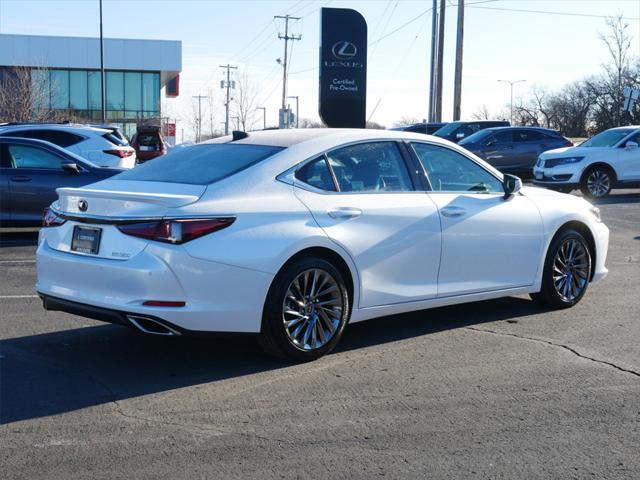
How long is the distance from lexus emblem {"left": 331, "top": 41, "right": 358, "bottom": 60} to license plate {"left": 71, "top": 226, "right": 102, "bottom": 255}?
13394mm

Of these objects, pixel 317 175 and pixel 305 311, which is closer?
pixel 305 311

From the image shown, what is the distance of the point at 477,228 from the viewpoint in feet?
23.4

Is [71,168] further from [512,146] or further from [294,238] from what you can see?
[512,146]

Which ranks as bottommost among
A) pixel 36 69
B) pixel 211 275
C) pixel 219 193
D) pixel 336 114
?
pixel 211 275

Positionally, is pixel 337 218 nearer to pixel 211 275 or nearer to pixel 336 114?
pixel 211 275

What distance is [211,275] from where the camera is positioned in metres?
5.58

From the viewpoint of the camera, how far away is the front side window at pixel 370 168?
655 cm

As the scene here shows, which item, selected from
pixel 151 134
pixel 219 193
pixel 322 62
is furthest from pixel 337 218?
pixel 151 134

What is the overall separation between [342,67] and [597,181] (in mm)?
6374

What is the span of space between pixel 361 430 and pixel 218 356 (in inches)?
71.0

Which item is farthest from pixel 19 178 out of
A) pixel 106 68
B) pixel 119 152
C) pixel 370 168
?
pixel 106 68

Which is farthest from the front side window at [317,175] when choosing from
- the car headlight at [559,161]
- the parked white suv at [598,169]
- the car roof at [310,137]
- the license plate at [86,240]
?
the car headlight at [559,161]

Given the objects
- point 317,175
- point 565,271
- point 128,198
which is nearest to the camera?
point 128,198

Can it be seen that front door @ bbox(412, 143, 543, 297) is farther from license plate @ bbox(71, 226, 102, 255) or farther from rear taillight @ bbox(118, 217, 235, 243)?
license plate @ bbox(71, 226, 102, 255)
